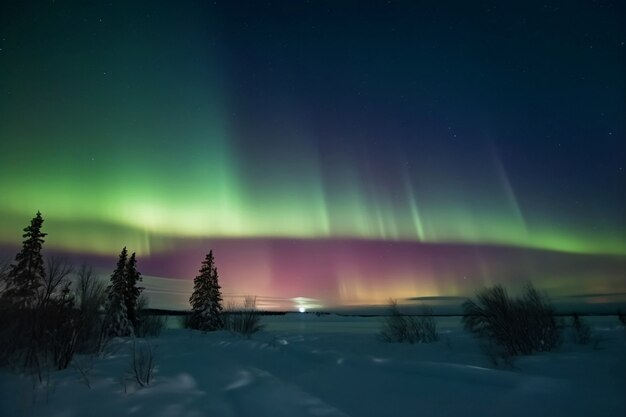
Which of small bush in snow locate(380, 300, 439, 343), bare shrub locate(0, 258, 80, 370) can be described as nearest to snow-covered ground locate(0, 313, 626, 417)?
bare shrub locate(0, 258, 80, 370)

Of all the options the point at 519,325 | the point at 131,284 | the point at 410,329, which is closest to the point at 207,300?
the point at 131,284

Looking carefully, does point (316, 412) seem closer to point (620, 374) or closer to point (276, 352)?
point (620, 374)

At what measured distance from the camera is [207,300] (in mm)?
33781

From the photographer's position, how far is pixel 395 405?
469 cm

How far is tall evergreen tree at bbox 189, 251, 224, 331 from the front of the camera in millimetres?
32906

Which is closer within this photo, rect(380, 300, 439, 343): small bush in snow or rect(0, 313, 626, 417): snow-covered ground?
rect(0, 313, 626, 417): snow-covered ground

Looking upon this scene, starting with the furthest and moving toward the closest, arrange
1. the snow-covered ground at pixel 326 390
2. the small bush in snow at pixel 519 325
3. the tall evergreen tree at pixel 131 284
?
the tall evergreen tree at pixel 131 284
the small bush in snow at pixel 519 325
the snow-covered ground at pixel 326 390

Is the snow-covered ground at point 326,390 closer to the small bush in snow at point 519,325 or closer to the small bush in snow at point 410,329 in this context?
the small bush in snow at point 519,325

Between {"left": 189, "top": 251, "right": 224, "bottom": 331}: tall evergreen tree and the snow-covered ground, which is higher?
{"left": 189, "top": 251, "right": 224, "bottom": 331}: tall evergreen tree

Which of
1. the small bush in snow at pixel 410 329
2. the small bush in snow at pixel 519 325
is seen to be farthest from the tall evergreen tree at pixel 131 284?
the small bush in snow at pixel 519 325

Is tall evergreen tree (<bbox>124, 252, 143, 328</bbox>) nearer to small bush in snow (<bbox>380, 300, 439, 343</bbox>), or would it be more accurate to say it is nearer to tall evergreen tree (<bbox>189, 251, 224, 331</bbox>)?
tall evergreen tree (<bbox>189, 251, 224, 331</bbox>)

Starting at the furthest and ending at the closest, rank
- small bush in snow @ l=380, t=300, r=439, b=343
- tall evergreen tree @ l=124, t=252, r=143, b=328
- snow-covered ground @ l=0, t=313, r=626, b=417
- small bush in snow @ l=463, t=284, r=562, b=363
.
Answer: tall evergreen tree @ l=124, t=252, r=143, b=328
small bush in snow @ l=380, t=300, r=439, b=343
small bush in snow @ l=463, t=284, r=562, b=363
snow-covered ground @ l=0, t=313, r=626, b=417

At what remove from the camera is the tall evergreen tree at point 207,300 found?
3291 cm

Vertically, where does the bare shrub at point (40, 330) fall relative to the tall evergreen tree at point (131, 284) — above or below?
below
